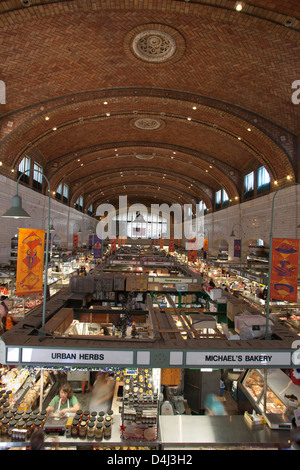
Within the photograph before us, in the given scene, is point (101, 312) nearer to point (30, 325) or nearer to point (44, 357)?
point (30, 325)

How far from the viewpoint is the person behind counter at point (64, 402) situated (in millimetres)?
4316

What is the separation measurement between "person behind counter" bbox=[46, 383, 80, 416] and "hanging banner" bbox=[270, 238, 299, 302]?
3.94 meters

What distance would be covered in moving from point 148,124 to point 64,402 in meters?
17.8

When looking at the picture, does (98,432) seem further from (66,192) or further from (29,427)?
(66,192)

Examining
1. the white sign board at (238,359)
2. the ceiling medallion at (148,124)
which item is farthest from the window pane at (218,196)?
the white sign board at (238,359)

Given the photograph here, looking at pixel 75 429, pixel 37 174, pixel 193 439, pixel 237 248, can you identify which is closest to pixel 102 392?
pixel 75 429

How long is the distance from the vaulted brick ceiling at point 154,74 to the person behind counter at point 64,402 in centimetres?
973

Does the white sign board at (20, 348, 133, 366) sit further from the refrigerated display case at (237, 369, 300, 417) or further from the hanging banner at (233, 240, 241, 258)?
the hanging banner at (233, 240, 241, 258)

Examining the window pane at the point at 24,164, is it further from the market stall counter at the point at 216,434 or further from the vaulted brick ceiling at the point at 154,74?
the market stall counter at the point at 216,434

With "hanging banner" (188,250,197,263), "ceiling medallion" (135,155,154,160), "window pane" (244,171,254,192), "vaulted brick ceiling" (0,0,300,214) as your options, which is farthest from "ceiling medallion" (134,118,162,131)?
"hanging banner" (188,250,197,263)

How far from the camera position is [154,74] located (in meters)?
12.3

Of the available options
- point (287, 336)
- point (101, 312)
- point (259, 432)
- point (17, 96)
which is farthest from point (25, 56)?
point (259, 432)

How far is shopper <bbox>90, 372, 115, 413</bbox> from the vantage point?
4.57 meters

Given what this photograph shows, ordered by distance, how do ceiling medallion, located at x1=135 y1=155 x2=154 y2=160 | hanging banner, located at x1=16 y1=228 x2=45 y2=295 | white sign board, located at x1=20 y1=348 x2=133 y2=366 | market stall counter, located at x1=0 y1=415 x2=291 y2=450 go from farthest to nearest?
1. ceiling medallion, located at x1=135 y1=155 x2=154 y2=160
2. hanging banner, located at x1=16 y1=228 x2=45 y2=295
3. market stall counter, located at x1=0 y1=415 x2=291 y2=450
4. white sign board, located at x1=20 y1=348 x2=133 y2=366
